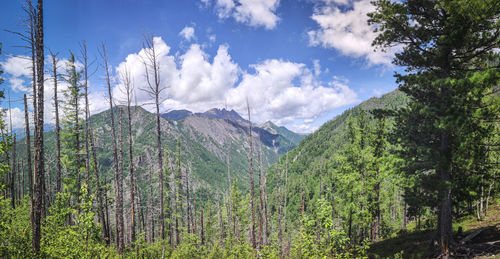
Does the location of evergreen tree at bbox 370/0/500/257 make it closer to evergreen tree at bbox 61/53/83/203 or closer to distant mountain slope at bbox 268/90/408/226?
evergreen tree at bbox 61/53/83/203

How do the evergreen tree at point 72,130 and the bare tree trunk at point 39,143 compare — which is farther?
the evergreen tree at point 72,130

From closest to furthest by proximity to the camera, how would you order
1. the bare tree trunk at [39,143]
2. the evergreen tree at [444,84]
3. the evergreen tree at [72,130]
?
the evergreen tree at [444,84] → the bare tree trunk at [39,143] → the evergreen tree at [72,130]

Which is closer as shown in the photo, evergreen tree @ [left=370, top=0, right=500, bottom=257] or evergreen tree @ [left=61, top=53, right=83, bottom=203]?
evergreen tree @ [left=370, top=0, right=500, bottom=257]

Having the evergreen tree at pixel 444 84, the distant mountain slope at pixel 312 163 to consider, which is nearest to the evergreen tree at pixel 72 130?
the evergreen tree at pixel 444 84

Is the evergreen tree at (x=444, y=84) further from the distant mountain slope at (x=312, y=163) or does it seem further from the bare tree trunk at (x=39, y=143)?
the distant mountain slope at (x=312, y=163)

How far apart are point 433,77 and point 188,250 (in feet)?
57.2

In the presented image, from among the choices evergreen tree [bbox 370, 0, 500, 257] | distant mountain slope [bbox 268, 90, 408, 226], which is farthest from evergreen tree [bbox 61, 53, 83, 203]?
distant mountain slope [bbox 268, 90, 408, 226]

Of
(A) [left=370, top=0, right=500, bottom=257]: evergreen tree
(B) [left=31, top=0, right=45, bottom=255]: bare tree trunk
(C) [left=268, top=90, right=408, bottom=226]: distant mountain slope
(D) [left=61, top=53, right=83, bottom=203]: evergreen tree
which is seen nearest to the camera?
(A) [left=370, top=0, right=500, bottom=257]: evergreen tree

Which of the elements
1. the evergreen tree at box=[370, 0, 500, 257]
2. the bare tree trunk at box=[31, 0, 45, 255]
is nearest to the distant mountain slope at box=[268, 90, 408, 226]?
the evergreen tree at box=[370, 0, 500, 257]

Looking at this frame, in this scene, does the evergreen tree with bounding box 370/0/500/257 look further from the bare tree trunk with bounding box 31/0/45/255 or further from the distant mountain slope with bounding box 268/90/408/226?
the distant mountain slope with bounding box 268/90/408/226

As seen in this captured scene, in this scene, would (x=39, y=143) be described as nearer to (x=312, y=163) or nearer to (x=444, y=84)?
(x=444, y=84)

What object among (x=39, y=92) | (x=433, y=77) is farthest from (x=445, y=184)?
(x=39, y=92)

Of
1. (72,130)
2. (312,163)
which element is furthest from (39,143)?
(312,163)

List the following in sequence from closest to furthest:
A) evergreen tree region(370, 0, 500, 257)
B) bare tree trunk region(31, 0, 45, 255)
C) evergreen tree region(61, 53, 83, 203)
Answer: evergreen tree region(370, 0, 500, 257) < bare tree trunk region(31, 0, 45, 255) < evergreen tree region(61, 53, 83, 203)
